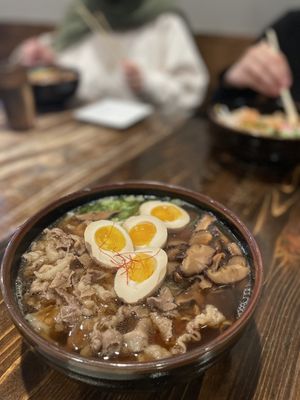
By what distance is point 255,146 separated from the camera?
1.69 metres

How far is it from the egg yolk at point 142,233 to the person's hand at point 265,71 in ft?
5.33

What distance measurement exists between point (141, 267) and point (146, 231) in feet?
0.42

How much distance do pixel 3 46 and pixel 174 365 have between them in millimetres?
5240

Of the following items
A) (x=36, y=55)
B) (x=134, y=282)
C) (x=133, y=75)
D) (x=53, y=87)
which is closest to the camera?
(x=134, y=282)

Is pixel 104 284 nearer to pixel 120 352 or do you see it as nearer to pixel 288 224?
pixel 120 352

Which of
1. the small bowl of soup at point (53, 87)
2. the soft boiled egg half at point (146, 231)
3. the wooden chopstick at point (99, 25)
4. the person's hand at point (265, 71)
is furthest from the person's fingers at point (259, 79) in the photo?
the soft boiled egg half at point (146, 231)

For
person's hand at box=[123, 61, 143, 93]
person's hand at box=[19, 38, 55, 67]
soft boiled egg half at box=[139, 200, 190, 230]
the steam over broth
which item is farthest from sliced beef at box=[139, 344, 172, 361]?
person's hand at box=[19, 38, 55, 67]

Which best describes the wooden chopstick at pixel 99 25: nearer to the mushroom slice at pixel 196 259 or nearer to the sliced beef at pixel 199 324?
the mushroom slice at pixel 196 259

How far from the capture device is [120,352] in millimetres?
760

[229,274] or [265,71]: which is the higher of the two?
[229,274]

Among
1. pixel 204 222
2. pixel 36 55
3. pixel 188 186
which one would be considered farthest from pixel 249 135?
pixel 36 55

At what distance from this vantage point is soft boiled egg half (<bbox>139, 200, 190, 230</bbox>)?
3.50 feet

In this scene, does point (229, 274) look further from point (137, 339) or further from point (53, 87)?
point (53, 87)

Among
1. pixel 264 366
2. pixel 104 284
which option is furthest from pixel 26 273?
pixel 264 366
